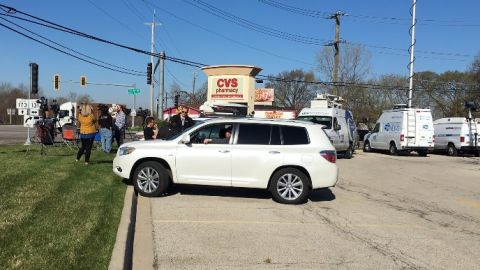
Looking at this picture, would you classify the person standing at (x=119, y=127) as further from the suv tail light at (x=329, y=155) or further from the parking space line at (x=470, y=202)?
the parking space line at (x=470, y=202)

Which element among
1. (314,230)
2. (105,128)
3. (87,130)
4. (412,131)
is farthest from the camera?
(412,131)

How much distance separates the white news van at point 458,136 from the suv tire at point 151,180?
23255mm

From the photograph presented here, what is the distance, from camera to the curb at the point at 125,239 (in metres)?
5.91

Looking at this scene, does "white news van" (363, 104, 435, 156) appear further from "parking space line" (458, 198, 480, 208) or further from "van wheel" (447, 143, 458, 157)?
"parking space line" (458, 198, 480, 208)

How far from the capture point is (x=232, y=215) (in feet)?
30.0

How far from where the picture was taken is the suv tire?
417 inches

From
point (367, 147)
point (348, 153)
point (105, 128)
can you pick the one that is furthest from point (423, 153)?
point (105, 128)

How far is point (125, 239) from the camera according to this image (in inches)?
270

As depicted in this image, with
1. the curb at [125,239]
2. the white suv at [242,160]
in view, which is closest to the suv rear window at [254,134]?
the white suv at [242,160]

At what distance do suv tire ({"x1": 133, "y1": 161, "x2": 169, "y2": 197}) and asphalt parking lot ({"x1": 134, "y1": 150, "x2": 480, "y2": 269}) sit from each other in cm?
28

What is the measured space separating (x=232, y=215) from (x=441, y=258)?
3.55 meters

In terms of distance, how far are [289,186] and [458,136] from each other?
22.1 meters

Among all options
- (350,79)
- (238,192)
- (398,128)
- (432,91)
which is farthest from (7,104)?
(238,192)

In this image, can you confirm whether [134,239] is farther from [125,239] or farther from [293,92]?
[293,92]
